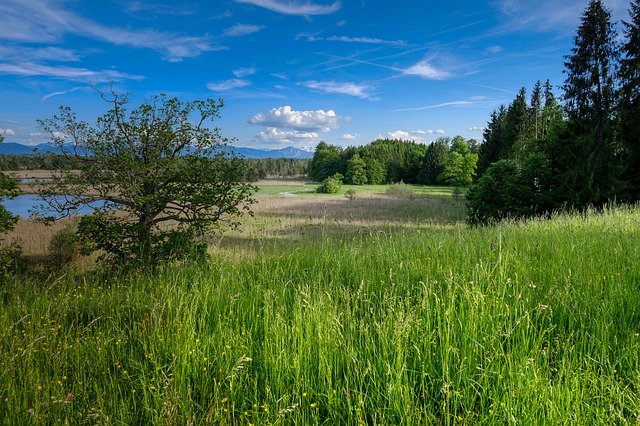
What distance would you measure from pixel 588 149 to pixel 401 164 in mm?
85406

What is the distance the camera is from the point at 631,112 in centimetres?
2558

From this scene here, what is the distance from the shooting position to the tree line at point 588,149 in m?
25.0

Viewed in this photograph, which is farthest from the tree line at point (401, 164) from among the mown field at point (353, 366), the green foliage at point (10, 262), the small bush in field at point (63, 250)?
the mown field at point (353, 366)

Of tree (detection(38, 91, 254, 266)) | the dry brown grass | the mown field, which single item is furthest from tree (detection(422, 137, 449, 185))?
the mown field

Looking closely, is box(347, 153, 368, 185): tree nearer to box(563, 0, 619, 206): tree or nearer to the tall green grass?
box(563, 0, 619, 206): tree

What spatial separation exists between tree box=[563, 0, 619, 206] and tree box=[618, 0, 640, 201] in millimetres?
697

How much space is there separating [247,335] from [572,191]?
95.2 ft

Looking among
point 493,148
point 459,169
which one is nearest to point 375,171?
point 459,169

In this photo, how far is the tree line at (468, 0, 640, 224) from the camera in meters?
25.0

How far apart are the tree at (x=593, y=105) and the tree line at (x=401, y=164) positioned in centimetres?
5885

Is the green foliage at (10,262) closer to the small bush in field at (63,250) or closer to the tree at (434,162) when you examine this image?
the small bush in field at (63,250)

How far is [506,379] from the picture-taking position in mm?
2645

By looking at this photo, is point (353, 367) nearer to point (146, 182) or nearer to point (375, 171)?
point (146, 182)

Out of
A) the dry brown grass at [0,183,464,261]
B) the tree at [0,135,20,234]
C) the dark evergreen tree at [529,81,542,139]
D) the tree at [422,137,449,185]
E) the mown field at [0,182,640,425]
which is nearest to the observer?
the mown field at [0,182,640,425]
